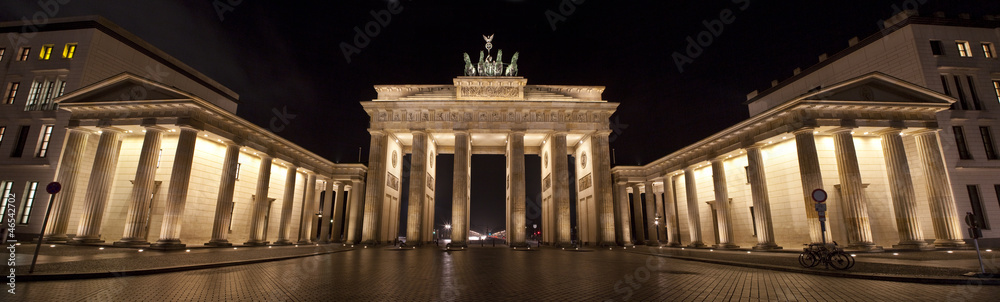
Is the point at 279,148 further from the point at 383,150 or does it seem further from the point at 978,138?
the point at 978,138

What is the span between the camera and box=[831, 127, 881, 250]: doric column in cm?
2069

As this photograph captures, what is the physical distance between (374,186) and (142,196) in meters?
14.8

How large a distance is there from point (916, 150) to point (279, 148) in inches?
1724

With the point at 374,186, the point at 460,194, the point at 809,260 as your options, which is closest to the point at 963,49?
the point at 809,260

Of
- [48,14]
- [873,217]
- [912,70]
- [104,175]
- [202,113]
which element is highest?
[48,14]

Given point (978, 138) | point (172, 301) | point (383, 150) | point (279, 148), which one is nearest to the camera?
point (172, 301)

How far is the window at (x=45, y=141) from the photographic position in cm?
2514

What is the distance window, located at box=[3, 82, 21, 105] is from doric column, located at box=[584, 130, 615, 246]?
4305 cm

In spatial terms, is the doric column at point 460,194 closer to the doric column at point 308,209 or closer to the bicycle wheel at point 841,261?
the doric column at point 308,209

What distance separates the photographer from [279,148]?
3088 cm

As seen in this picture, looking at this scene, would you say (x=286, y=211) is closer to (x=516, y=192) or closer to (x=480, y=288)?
(x=516, y=192)

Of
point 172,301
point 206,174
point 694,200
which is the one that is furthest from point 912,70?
point 206,174

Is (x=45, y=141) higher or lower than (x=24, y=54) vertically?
lower

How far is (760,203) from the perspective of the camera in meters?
24.5
